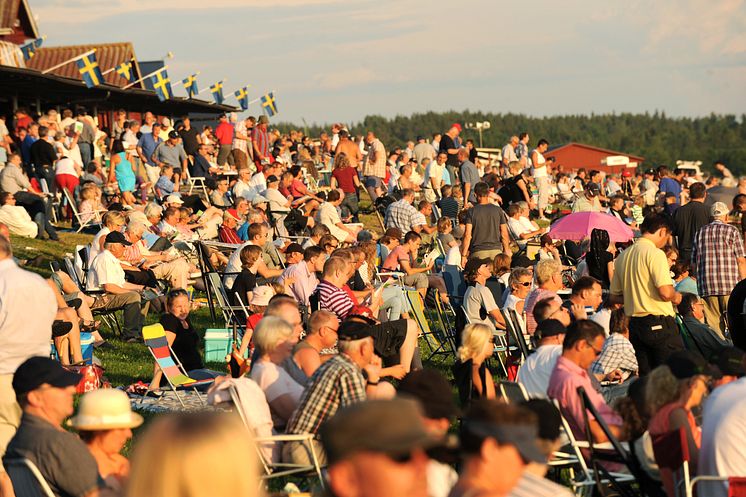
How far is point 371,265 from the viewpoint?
14.2m

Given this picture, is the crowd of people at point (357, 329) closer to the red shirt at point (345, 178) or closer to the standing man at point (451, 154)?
the red shirt at point (345, 178)

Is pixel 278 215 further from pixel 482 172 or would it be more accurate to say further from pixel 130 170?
pixel 482 172

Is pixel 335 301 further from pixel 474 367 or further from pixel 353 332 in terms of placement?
pixel 353 332

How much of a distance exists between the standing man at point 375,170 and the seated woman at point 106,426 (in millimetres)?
18868

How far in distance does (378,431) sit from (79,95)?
30.0 metres

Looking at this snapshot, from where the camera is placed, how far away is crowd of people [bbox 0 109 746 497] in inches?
141

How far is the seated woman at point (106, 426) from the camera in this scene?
505 cm

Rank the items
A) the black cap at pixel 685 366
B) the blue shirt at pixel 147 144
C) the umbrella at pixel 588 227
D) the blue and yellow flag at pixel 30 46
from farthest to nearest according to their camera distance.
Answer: the blue and yellow flag at pixel 30 46
the blue shirt at pixel 147 144
the umbrella at pixel 588 227
the black cap at pixel 685 366

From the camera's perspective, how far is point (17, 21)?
135 ft

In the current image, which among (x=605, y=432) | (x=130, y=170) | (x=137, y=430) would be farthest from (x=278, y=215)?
(x=605, y=432)

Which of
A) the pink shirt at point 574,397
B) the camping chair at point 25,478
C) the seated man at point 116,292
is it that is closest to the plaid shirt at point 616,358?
the pink shirt at point 574,397

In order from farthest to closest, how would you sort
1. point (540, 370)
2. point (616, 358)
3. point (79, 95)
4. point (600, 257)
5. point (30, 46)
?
point (30, 46), point (79, 95), point (600, 257), point (616, 358), point (540, 370)

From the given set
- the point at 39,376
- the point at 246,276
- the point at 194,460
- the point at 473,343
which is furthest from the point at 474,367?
the point at 194,460

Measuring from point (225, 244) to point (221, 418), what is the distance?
1212cm
